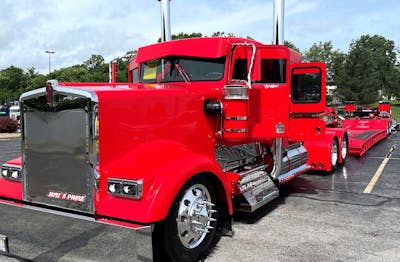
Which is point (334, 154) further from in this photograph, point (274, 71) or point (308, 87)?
point (274, 71)

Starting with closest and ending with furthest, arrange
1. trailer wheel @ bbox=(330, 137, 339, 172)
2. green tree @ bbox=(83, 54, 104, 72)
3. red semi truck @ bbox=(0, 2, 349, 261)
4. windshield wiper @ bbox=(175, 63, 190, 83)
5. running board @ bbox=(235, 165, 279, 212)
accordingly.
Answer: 1. red semi truck @ bbox=(0, 2, 349, 261)
2. running board @ bbox=(235, 165, 279, 212)
3. windshield wiper @ bbox=(175, 63, 190, 83)
4. trailer wheel @ bbox=(330, 137, 339, 172)
5. green tree @ bbox=(83, 54, 104, 72)

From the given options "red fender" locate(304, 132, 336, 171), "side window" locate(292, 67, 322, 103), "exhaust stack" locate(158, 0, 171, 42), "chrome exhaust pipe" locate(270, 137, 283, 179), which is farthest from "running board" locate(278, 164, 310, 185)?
"exhaust stack" locate(158, 0, 171, 42)

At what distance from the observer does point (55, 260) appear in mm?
3189

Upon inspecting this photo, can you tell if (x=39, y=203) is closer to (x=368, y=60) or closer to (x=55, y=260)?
(x=55, y=260)

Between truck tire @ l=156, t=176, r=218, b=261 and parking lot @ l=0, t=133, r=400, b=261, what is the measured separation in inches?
11.1

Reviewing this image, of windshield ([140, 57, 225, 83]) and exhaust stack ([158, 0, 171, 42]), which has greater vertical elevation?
exhaust stack ([158, 0, 171, 42])

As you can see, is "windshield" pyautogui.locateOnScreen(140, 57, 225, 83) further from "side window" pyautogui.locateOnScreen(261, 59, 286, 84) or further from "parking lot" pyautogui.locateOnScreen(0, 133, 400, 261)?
"parking lot" pyautogui.locateOnScreen(0, 133, 400, 261)

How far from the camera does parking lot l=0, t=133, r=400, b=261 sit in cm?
371

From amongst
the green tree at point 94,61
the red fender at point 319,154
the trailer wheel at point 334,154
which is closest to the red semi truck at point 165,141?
the red fender at point 319,154

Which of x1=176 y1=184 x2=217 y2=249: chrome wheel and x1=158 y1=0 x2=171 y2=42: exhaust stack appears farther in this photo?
x1=158 y1=0 x2=171 y2=42: exhaust stack

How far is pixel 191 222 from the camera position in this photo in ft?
11.4

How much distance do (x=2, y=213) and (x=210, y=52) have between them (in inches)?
112

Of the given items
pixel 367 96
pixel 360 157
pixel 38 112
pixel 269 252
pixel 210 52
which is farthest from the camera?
pixel 367 96

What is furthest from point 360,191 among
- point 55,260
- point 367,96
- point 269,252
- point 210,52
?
point 367,96
